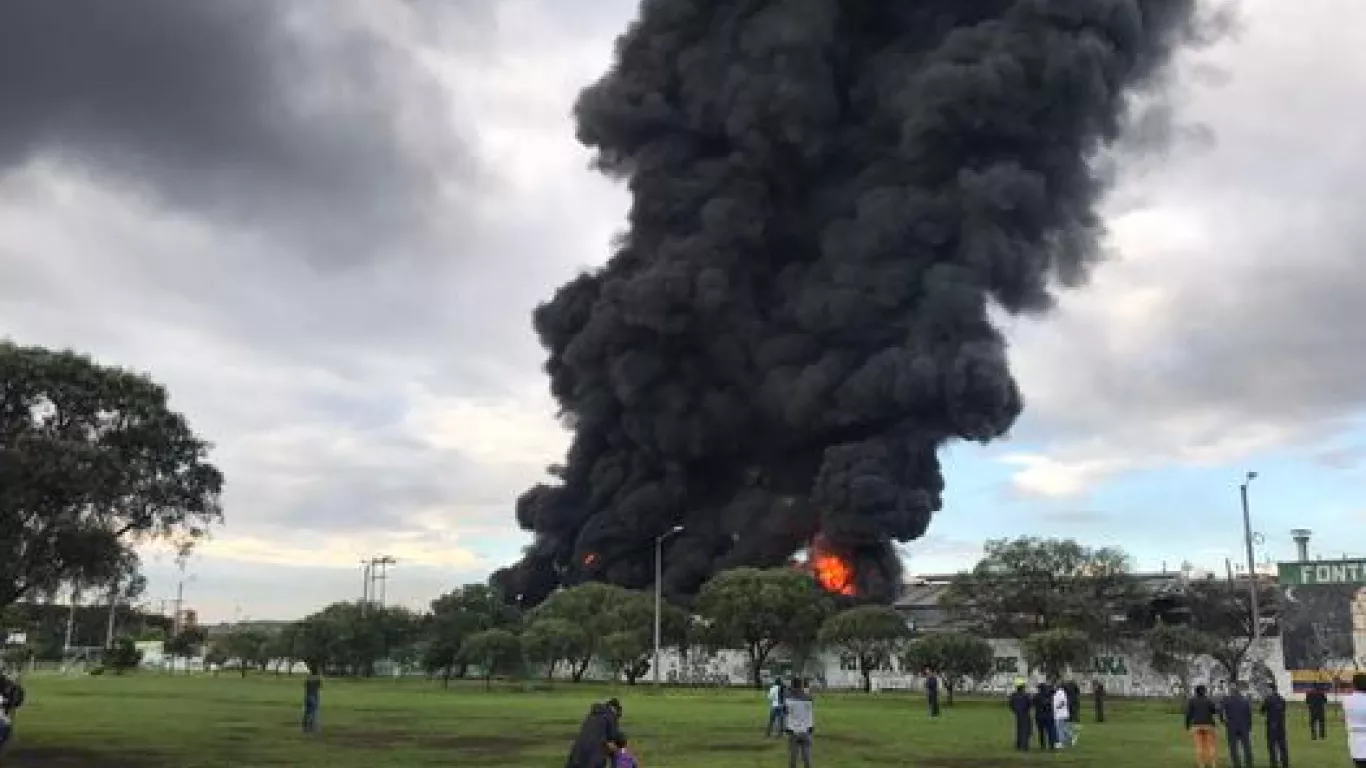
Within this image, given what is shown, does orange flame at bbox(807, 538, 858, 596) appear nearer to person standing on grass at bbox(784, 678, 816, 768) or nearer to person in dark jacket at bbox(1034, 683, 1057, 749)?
person in dark jacket at bbox(1034, 683, 1057, 749)

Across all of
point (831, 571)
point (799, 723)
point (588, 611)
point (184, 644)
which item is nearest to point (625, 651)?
point (588, 611)

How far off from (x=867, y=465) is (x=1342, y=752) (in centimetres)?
4552

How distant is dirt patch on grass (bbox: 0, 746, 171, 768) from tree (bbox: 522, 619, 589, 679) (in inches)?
1706

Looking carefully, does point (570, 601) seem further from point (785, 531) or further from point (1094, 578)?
point (1094, 578)

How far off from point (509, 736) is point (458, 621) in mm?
53648

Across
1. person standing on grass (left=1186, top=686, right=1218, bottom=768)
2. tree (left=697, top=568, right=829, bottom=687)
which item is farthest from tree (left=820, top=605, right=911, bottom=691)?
person standing on grass (left=1186, top=686, right=1218, bottom=768)

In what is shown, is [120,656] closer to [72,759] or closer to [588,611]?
[588,611]

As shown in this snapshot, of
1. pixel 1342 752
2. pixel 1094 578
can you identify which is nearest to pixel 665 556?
pixel 1094 578

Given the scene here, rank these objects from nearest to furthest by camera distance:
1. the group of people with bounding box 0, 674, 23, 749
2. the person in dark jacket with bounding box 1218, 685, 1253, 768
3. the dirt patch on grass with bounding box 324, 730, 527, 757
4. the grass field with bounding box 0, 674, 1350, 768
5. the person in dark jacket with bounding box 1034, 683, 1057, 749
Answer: the group of people with bounding box 0, 674, 23, 749 < the person in dark jacket with bounding box 1218, 685, 1253, 768 < the grass field with bounding box 0, 674, 1350, 768 < the dirt patch on grass with bounding box 324, 730, 527, 757 < the person in dark jacket with bounding box 1034, 683, 1057, 749

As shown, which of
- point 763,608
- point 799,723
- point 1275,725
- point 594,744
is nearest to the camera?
point 594,744

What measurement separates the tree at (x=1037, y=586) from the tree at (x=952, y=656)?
1896 cm

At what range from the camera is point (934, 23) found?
8750cm

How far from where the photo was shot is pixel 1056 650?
4862 cm

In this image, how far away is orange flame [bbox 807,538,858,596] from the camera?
7594 cm
